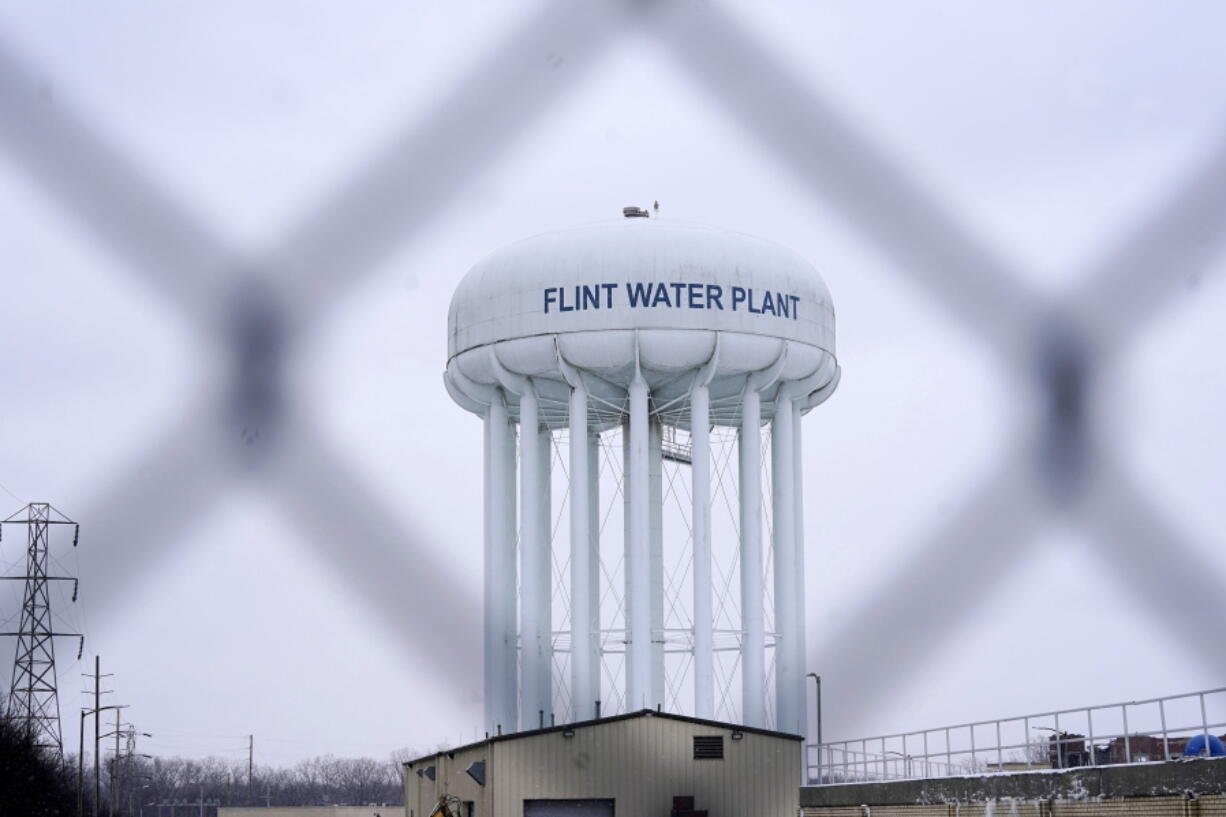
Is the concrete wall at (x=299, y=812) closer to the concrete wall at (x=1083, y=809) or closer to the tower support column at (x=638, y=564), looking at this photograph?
the tower support column at (x=638, y=564)

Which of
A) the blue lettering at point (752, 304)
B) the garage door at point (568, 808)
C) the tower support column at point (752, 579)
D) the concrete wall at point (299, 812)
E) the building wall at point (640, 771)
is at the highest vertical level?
the blue lettering at point (752, 304)

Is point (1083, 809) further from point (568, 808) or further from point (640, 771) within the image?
point (568, 808)

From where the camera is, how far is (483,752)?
1316 inches

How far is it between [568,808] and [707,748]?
2.90m

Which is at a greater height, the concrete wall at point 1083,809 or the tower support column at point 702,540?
the tower support column at point 702,540

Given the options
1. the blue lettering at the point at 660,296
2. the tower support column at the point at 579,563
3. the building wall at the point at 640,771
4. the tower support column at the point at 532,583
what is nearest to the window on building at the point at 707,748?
the building wall at the point at 640,771

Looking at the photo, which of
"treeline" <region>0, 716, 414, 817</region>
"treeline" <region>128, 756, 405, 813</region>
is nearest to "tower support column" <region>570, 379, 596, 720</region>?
"treeline" <region>0, 716, 414, 817</region>

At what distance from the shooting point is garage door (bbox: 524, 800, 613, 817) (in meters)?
32.9

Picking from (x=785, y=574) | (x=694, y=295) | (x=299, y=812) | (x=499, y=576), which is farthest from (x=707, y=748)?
(x=299, y=812)

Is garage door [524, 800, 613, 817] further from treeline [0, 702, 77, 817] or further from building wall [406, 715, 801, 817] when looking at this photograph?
treeline [0, 702, 77, 817]

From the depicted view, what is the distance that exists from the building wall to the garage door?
107 mm

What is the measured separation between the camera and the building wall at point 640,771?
108 ft

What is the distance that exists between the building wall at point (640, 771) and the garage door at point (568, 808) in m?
0.11

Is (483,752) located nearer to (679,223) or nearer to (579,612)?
(579,612)
